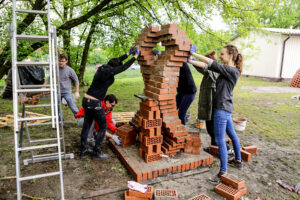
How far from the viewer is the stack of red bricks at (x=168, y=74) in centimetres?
354

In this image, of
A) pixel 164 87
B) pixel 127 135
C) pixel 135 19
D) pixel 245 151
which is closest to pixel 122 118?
pixel 127 135

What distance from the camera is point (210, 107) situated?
397 cm

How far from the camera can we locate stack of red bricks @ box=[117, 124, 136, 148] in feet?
13.3

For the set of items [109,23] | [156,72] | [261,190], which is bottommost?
[261,190]

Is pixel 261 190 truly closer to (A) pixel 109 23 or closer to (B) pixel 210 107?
(B) pixel 210 107

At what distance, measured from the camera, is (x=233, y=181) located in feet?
9.81

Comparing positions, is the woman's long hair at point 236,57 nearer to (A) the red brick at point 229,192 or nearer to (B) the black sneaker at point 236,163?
(B) the black sneaker at point 236,163

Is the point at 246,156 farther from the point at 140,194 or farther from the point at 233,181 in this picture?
the point at 140,194

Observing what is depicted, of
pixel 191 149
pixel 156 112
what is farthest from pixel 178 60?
pixel 191 149

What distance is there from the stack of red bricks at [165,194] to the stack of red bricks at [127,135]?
139 cm

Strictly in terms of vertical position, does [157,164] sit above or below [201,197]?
above

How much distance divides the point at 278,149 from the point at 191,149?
216 cm

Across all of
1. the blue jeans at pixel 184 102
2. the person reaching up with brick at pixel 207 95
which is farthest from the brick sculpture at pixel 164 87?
the blue jeans at pixel 184 102

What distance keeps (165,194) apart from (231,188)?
98 centimetres
